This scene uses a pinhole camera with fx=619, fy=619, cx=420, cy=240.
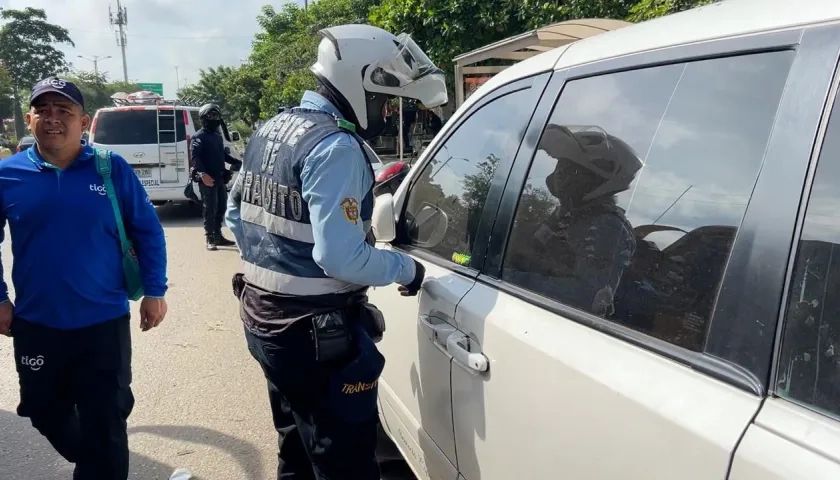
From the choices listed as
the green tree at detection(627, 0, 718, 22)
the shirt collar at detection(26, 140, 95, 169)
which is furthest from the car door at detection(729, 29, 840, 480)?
the green tree at detection(627, 0, 718, 22)

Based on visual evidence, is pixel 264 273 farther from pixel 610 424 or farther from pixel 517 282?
pixel 610 424

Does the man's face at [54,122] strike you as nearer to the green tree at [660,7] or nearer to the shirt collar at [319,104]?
the shirt collar at [319,104]

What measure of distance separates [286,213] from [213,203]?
21.3 ft

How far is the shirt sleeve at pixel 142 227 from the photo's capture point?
99.0 inches

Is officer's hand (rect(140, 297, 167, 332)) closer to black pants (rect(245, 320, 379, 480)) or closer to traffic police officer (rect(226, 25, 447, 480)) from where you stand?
traffic police officer (rect(226, 25, 447, 480))

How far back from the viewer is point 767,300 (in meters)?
1.05

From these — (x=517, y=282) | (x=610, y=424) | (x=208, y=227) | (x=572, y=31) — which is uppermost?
(x=572, y=31)

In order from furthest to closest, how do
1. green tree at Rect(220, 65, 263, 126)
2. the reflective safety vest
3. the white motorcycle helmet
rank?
green tree at Rect(220, 65, 263, 126)
the white motorcycle helmet
the reflective safety vest

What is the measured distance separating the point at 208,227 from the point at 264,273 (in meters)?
6.62

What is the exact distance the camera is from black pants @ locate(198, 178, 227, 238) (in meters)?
7.95

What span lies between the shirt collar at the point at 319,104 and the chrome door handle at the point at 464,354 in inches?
35.1

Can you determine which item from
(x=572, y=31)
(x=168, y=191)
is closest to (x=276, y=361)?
(x=572, y=31)

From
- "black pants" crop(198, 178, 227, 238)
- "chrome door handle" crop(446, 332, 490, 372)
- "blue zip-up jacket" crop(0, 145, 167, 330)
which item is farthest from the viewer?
"black pants" crop(198, 178, 227, 238)

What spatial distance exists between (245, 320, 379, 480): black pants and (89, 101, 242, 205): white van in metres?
8.62
